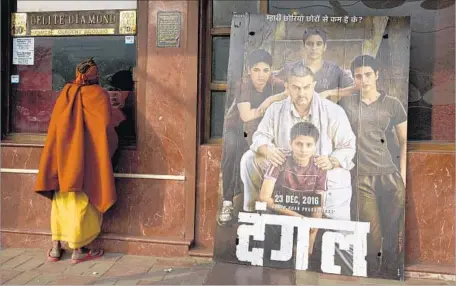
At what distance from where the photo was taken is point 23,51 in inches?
194

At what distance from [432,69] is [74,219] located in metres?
3.84

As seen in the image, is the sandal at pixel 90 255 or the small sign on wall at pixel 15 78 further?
the small sign on wall at pixel 15 78

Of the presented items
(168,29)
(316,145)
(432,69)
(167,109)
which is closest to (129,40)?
(168,29)

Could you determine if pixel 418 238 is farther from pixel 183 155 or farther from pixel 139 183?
pixel 139 183

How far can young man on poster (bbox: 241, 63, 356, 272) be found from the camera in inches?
158

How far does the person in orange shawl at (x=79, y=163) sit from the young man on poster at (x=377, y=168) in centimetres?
237

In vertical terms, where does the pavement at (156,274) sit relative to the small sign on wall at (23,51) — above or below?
below

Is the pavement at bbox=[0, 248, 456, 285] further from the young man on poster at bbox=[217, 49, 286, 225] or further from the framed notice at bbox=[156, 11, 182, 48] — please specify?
the framed notice at bbox=[156, 11, 182, 48]

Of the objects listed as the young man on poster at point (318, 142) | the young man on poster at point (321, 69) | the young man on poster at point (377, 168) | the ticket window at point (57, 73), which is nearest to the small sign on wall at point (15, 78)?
the ticket window at point (57, 73)

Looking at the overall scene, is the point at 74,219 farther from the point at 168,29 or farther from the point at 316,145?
the point at 316,145

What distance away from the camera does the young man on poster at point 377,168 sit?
3914 mm

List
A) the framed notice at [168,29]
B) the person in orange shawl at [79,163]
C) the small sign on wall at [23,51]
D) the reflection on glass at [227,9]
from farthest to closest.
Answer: the small sign on wall at [23,51], the reflection on glass at [227,9], the framed notice at [168,29], the person in orange shawl at [79,163]

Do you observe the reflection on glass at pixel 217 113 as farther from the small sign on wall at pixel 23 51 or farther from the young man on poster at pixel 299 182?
the small sign on wall at pixel 23 51

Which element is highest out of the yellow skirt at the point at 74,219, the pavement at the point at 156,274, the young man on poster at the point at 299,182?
the young man on poster at the point at 299,182
